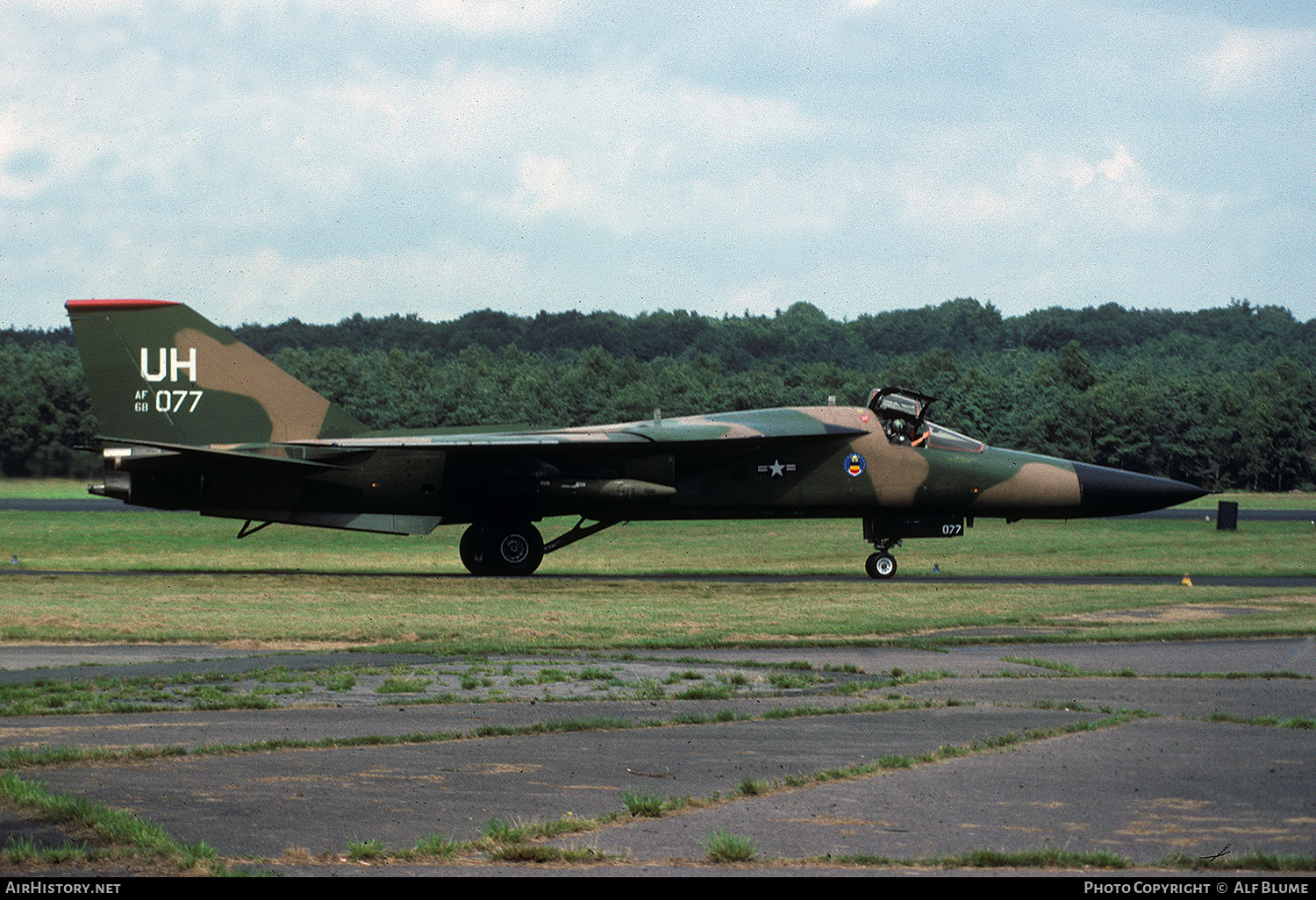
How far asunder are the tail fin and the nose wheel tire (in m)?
10.4

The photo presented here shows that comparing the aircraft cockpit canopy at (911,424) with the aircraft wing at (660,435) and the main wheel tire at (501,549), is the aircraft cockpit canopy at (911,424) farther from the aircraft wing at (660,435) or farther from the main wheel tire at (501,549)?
the main wheel tire at (501,549)

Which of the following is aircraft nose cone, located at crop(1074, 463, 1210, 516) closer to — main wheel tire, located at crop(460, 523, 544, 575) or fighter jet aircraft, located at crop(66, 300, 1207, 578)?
fighter jet aircraft, located at crop(66, 300, 1207, 578)

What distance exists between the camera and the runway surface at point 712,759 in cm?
645

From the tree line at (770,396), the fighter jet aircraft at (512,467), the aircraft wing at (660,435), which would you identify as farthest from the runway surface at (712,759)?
the tree line at (770,396)

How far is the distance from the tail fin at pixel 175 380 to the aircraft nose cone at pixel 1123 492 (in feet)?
46.7

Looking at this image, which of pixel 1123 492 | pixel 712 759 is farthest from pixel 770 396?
pixel 712 759

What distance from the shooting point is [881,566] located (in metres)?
23.8

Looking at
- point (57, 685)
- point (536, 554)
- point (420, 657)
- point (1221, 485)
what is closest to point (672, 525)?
point (536, 554)

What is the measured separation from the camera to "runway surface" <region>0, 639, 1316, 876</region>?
645 centimetres

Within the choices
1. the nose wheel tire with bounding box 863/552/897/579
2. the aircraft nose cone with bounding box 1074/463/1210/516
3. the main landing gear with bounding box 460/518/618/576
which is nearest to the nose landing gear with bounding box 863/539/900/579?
the nose wheel tire with bounding box 863/552/897/579

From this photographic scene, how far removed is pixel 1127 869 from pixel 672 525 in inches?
1305

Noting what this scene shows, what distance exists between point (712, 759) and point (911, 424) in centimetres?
1631

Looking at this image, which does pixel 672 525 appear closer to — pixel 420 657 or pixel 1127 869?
pixel 420 657

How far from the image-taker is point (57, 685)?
35.9 ft
